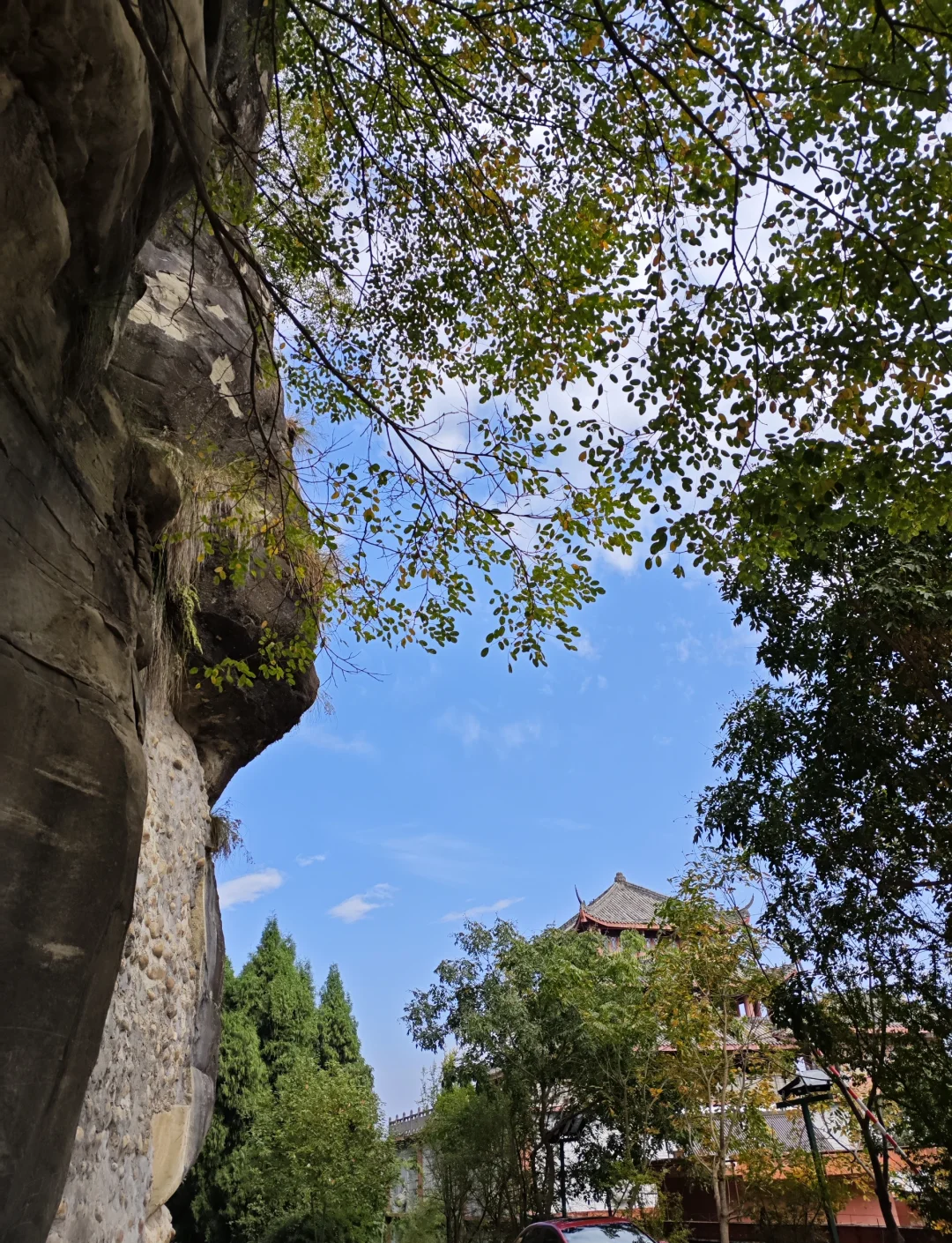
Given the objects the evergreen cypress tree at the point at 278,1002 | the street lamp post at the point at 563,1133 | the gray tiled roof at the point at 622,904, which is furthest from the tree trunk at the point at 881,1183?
the gray tiled roof at the point at 622,904

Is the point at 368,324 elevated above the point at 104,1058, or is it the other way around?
the point at 368,324

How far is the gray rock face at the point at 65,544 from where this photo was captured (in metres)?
2.86

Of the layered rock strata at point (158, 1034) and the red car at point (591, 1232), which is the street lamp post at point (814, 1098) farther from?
the layered rock strata at point (158, 1034)

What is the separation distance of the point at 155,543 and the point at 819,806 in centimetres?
816

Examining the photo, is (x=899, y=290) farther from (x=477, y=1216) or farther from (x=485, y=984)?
(x=477, y=1216)

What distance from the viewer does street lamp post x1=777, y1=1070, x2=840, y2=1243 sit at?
11.5 metres

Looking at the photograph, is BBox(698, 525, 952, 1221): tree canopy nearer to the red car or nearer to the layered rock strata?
the red car

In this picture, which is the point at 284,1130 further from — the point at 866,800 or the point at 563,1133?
the point at 866,800

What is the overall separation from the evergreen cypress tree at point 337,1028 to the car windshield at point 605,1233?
13339mm

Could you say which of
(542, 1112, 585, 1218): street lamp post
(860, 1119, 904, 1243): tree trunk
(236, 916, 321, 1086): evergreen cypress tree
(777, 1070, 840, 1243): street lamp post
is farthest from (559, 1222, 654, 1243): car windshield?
(236, 916, 321, 1086): evergreen cypress tree

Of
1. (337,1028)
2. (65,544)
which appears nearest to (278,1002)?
(337,1028)

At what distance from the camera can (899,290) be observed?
4168 millimetres

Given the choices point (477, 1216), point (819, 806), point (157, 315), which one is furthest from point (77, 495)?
point (477, 1216)

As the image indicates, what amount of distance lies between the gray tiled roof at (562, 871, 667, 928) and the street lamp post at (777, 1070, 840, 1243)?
62.8 feet
